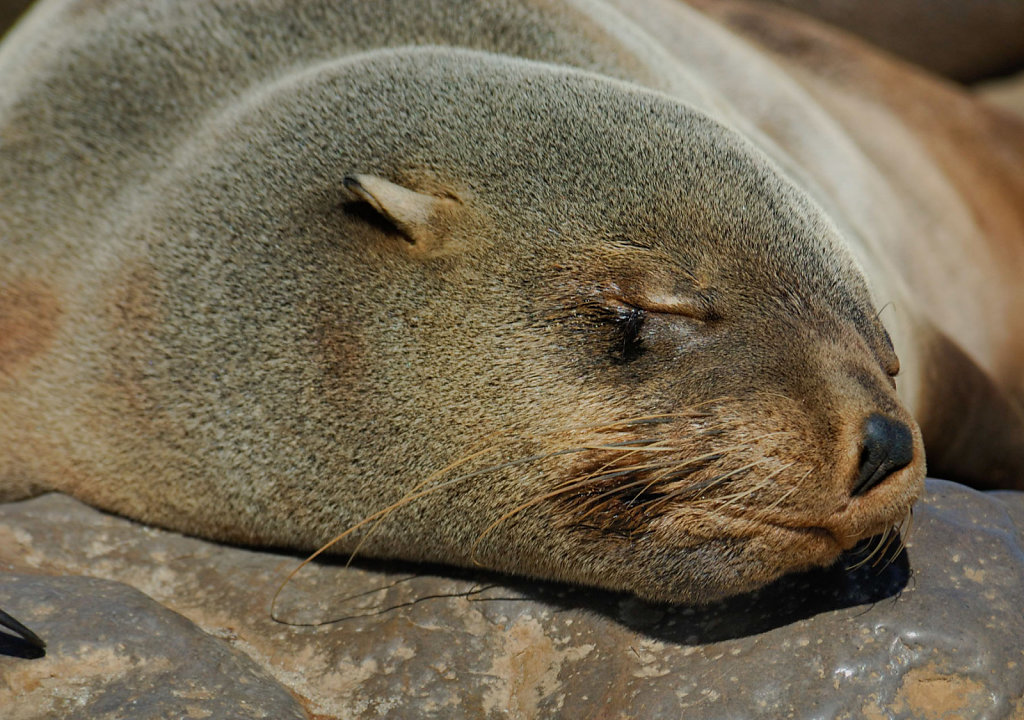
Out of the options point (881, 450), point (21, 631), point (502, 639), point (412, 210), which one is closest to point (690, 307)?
point (881, 450)

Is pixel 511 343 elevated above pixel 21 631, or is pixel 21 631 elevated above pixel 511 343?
pixel 511 343

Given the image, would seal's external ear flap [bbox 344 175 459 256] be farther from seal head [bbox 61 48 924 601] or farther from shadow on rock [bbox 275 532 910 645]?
shadow on rock [bbox 275 532 910 645]

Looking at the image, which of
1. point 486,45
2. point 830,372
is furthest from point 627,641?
point 486,45

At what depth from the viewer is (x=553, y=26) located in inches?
152

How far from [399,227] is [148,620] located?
1272mm

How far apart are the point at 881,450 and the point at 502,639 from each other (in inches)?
46.7

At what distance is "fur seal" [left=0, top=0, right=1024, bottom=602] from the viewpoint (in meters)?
2.70

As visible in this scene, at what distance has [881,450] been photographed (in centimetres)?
254

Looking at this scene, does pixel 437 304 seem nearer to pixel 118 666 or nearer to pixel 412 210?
pixel 412 210

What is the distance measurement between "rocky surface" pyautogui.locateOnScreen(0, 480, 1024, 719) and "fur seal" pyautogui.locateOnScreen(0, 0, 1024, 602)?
0.17 m

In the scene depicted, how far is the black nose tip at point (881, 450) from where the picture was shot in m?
2.54

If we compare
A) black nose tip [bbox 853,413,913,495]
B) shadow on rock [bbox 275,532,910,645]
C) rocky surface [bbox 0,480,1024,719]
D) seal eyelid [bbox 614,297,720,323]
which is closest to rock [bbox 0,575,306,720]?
rocky surface [bbox 0,480,1024,719]

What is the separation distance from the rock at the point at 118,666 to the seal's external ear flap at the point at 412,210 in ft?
4.04

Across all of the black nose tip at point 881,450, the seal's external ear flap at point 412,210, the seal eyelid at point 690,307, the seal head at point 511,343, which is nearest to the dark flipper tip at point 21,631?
the seal head at point 511,343
